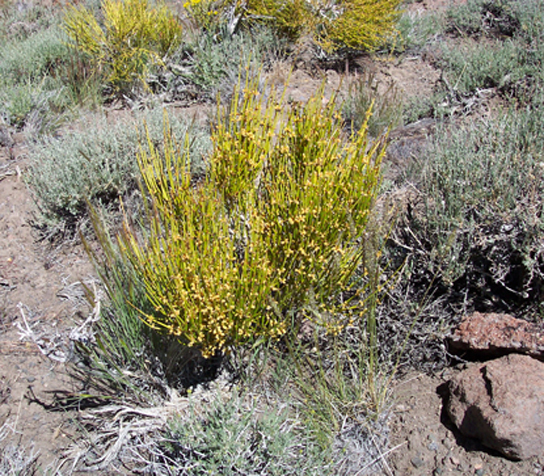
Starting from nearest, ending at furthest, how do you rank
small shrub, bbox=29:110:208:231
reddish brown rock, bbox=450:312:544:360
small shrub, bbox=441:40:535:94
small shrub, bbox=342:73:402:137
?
reddish brown rock, bbox=450:312:544:360, small shrub, bbox=29:110:208:231, small shrub, bbox=342:73:402:137, small shrub, bbox=441:40:535:94

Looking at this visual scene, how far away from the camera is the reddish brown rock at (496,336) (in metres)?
2.23

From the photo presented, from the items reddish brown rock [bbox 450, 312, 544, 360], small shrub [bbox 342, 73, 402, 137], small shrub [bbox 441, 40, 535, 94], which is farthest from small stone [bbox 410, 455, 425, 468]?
small shrub [bbox 441, 40, 535, 94]

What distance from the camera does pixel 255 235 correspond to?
218 cm

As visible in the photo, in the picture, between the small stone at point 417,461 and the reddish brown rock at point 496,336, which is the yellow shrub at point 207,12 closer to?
the reddish brown rock at point 496,336

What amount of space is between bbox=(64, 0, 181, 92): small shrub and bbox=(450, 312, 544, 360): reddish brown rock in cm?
373

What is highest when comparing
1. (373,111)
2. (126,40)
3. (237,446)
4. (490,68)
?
(126,40)

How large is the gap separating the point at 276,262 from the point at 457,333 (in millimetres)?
989

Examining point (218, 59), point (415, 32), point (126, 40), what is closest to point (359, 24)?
point (415, 32)

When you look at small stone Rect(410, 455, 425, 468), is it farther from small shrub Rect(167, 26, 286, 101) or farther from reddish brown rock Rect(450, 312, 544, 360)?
small shrub Rect(167, 26, 286, 101)

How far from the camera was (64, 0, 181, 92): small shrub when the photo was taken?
479cm

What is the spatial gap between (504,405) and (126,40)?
14.9 feet

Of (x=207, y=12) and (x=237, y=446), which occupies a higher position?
(x=207, y=12)

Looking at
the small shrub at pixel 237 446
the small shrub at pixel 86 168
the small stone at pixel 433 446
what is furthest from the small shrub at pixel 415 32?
the small shrub at pixel 237 446

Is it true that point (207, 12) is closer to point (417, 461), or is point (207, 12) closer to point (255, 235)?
point (255, 235)
